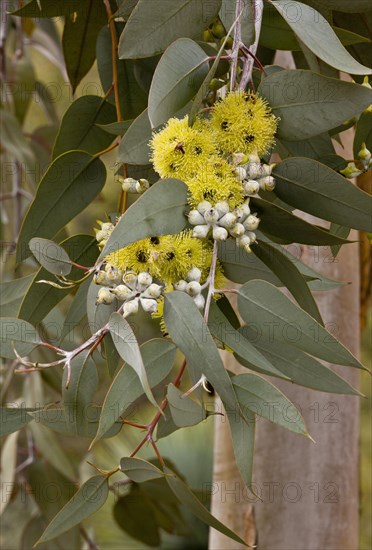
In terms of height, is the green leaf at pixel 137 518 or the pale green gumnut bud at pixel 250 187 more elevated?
the pale green gumnut bud at pixel 250 187

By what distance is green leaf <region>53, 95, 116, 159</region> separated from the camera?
694mm

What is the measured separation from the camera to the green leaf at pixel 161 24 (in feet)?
Answer: 1.63

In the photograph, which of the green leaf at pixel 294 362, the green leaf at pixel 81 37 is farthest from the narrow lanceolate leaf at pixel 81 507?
the green leaf at pixel 81 37

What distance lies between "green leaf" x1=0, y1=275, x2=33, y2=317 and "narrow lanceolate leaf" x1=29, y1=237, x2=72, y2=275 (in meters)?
0.15

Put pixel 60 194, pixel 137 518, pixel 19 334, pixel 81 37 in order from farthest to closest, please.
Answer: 1. pixel 137 518
2. pixel 81 37
3. pixel 60 194
4. pixel 19 334

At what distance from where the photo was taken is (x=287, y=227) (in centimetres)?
50

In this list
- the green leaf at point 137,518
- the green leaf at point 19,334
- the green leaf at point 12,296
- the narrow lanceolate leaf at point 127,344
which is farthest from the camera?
the green leaf at point 137,518

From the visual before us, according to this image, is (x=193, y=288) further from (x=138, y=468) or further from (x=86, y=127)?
(x=86, y=127)

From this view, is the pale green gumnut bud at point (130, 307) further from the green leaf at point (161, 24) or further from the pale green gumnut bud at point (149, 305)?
the green leaf at point (161, 24)

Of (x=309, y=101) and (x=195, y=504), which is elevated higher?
(x=309, y=101)

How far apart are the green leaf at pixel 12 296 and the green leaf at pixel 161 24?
0.76 feet

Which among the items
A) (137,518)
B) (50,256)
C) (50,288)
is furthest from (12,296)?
(137,518)

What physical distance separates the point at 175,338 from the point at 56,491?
2.60 ft

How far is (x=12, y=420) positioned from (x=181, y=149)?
23 cm
